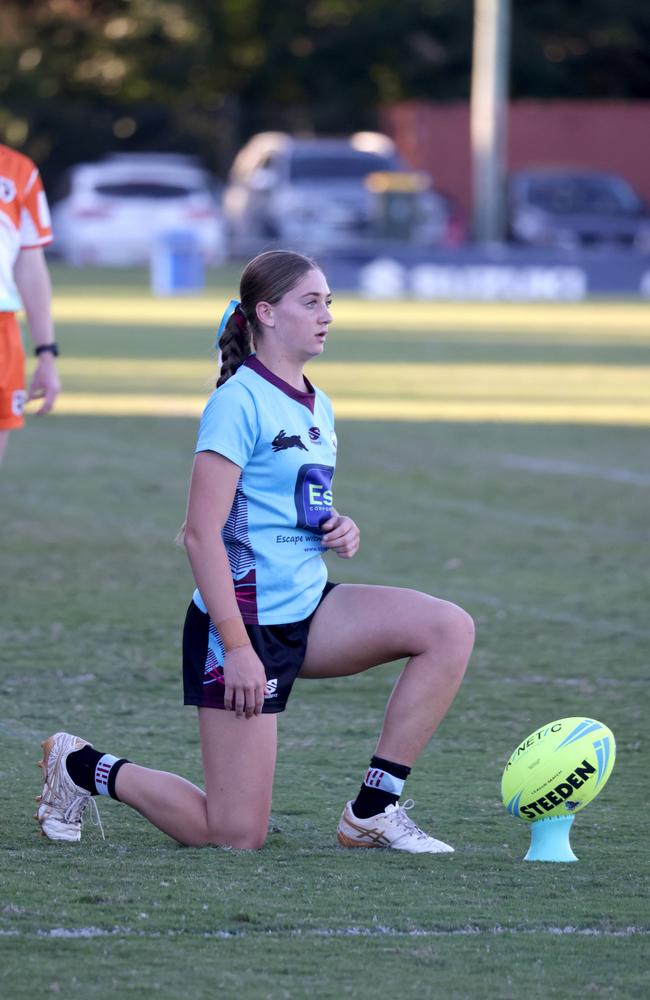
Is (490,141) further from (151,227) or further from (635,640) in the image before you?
(635,640)

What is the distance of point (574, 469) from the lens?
1270 cm

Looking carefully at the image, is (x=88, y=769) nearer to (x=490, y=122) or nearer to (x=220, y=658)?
(x=220, y=658)

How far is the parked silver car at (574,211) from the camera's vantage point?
35.2 m

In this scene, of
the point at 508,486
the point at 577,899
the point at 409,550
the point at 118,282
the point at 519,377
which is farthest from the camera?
the point at 118,282

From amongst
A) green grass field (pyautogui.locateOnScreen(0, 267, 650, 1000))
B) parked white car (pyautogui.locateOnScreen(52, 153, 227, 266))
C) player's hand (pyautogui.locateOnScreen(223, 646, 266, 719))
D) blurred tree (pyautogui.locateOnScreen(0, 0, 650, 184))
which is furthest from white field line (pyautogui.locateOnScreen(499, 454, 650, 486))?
blurred tree (pyautogui.locateOnScreen(0, 0, 650, 184))

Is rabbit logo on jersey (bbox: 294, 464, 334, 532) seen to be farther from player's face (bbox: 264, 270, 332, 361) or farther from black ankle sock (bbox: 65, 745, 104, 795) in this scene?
black ankle sock (bbox: 65, 745, 104, 795)

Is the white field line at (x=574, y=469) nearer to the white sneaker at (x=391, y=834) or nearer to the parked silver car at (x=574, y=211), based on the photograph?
the white sneaker at (x=391, y=834)

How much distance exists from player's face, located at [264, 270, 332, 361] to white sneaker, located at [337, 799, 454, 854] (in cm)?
123

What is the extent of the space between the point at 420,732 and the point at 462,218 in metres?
37.1

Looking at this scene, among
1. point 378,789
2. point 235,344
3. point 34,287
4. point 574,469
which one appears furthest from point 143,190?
point 378,789

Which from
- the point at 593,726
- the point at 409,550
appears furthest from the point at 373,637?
the point at 409,550

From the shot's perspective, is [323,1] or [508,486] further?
[323,1]

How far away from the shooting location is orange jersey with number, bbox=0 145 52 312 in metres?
7.22

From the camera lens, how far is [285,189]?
3659cm
